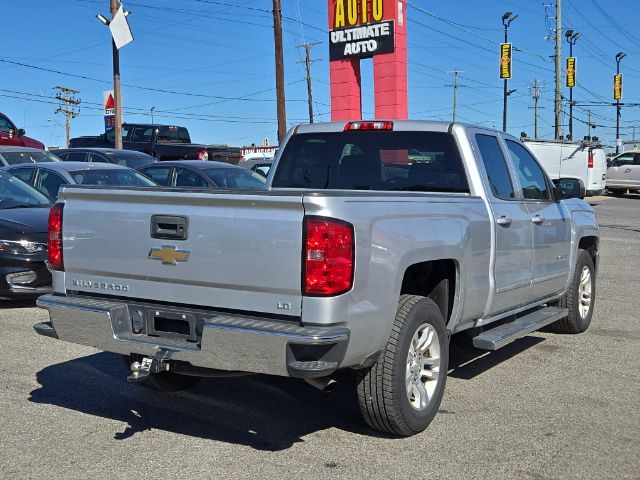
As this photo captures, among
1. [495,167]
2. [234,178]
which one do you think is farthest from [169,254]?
[234,178]

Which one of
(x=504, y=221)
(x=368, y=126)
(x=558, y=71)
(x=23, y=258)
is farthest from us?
(x=558, y=71)

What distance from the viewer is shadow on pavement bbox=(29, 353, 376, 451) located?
4816 millimetres

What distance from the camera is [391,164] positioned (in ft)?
19.4

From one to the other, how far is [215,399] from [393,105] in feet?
62.2

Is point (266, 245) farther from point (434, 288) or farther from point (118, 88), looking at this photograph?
point (118, 88)

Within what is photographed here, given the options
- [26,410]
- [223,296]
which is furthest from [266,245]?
[26,410]

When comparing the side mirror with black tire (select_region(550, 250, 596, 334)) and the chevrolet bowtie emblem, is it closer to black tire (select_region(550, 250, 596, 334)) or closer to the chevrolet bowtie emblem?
black tire (select_region(550, 250, 596, 334))

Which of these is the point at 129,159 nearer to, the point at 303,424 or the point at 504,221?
the point at 504,221

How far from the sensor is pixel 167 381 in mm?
5473

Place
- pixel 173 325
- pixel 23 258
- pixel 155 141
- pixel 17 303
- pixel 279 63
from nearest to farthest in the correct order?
pixel 173 325
pixel 23 258
pixel 17 303
pixel 279 63
pixel 155 141

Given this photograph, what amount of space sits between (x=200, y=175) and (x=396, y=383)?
9738 mm

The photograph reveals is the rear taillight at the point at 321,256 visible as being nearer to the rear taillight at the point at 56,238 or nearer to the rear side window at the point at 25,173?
the rear taillight at the point at 56,238

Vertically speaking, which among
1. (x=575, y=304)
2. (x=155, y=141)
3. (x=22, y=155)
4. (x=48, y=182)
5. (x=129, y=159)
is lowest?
(x=575, y=304)

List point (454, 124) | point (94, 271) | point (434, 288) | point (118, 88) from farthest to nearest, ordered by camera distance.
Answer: point (118, 88) < point (454, 124) < point (434, 288) < point (94, 271)
